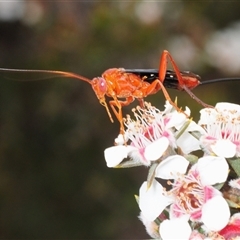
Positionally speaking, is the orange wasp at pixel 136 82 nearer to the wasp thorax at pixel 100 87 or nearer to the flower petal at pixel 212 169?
the wasp thorax at pixel 100 87

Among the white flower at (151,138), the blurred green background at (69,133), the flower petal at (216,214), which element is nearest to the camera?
the flower petal at (216,214)

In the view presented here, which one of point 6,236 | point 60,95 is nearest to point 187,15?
point 60,95

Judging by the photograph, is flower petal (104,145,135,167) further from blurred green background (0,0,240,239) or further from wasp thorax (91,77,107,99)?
blurred green background (0,0,240,239)

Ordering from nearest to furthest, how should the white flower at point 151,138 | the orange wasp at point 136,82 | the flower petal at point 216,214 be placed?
the flower petal at point 216,214 → the white flower at point 151,138 → the orange wasp at point 136,82

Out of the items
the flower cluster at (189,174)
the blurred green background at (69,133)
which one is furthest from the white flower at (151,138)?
the blurred green background at (69,133)

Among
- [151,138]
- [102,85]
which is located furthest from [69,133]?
[151,138]

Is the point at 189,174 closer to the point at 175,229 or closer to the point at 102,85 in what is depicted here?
the point at 175,229

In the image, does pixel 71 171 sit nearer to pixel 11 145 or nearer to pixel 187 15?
pixel 11 145
